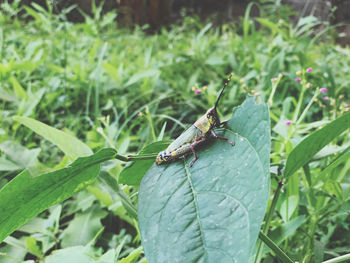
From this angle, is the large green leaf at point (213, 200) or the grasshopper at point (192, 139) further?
the grasshopper at point (192, 139)

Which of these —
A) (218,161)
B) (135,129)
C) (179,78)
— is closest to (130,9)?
Result: (179,78)

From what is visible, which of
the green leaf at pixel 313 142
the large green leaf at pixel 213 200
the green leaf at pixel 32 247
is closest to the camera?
the large green leaf at pixel 213 200

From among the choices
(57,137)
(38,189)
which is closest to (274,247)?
(38,189)

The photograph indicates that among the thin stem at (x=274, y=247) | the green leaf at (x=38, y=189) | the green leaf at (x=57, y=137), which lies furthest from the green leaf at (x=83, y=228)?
→ the thin stem at (x=274, y=247)

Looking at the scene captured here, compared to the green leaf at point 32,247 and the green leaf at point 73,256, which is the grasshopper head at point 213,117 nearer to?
the green leaf at point 73,256

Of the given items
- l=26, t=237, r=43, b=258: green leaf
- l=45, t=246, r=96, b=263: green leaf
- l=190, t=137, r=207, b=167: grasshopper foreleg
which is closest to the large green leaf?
l=190, t=137, r=207, b=167: grasshopper foreleg

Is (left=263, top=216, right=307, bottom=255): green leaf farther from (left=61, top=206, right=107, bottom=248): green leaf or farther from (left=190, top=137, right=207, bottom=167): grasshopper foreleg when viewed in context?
(left=61, top=206, right=107, bottom=248): green leaf

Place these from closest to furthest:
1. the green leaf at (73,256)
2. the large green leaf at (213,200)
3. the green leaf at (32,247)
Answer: the large green leaf at (213,200), the green leaf at (73,256), the green leaf at (32,247)
